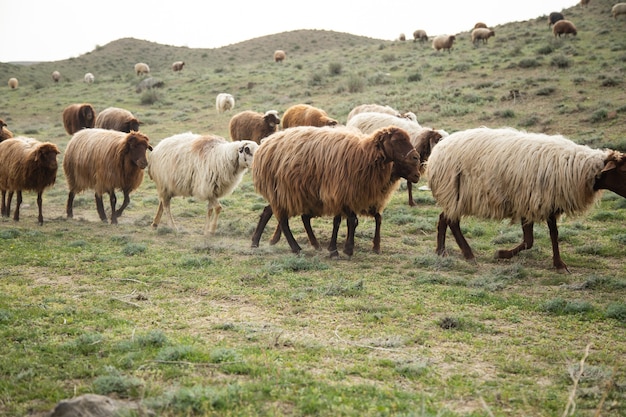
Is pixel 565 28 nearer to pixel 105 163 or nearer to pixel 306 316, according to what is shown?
pixel 105 163

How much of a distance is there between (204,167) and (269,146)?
2.21 meters

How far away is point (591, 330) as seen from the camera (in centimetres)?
605

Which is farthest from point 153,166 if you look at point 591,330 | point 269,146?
point 591,330

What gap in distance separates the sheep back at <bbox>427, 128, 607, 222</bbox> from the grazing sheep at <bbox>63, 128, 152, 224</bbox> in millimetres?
6961

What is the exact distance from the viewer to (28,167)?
40.9 ft

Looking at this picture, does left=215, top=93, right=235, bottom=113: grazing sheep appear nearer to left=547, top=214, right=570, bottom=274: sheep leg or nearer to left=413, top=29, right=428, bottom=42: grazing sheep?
left=413, top=29, right=428, bottom=42: grazing sheep

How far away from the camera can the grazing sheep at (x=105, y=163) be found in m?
12.6

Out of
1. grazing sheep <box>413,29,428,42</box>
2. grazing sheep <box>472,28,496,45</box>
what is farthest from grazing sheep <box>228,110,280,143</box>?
grazing sheep <box>413,29,428,42</box>

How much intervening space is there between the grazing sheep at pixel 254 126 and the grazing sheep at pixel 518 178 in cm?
1030

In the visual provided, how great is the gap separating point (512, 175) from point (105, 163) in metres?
9.03

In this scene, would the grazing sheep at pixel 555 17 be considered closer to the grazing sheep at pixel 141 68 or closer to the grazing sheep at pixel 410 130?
the grazing sheep at pixel 410 130

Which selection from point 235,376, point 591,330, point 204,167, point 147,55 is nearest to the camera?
point 235,376

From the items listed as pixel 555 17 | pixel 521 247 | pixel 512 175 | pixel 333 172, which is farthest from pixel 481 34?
pixel 333 172

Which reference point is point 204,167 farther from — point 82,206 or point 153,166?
point 82,206
